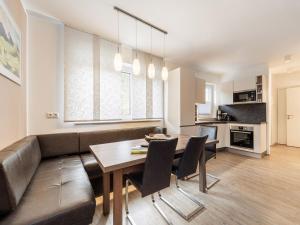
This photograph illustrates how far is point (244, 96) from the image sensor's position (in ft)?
14.1

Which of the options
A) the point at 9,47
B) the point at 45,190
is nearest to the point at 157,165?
the point at 45,190

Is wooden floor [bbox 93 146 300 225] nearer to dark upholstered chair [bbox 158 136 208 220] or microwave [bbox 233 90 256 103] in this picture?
dark upholstered chair [bbox 158 136 208 220]

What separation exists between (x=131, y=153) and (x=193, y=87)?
2577 millimetres

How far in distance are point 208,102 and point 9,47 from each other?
16.1ft

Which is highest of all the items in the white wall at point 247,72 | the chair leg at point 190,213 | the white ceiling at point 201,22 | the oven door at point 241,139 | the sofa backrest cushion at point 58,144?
the white ceiling at point 201,22

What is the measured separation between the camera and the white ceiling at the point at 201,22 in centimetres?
189

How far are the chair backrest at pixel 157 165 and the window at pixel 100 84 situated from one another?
170cm

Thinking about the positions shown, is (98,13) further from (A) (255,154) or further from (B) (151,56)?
(A) (255,154)

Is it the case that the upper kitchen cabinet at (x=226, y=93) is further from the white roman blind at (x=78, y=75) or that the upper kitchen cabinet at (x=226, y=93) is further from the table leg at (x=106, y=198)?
the table leg at (x=106, y=198)

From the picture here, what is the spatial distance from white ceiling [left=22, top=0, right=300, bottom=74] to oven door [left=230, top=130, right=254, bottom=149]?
199 cm

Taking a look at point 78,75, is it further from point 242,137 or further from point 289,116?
point 289,116

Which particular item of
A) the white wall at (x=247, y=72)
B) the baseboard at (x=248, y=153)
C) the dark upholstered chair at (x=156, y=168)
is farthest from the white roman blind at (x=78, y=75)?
the white wall at (x=247, y=72)

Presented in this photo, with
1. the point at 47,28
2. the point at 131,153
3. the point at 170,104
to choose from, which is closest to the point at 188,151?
the point at 131,153

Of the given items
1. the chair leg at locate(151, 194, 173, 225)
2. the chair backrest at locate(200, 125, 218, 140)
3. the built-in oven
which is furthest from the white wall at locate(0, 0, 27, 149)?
the built-in oven
